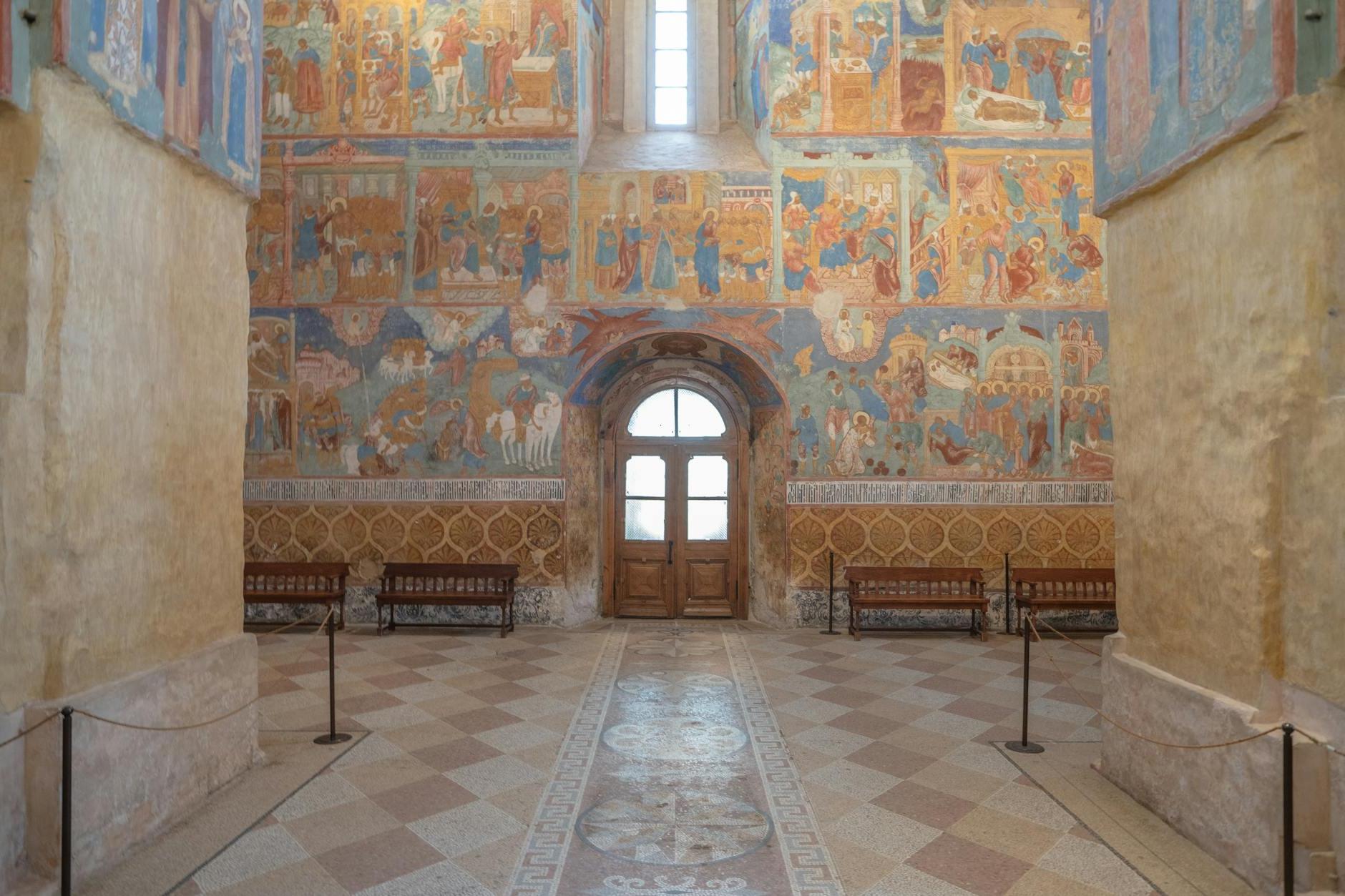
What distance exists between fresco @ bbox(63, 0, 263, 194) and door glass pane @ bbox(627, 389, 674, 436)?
22.3 feet

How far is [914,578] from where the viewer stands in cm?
1015

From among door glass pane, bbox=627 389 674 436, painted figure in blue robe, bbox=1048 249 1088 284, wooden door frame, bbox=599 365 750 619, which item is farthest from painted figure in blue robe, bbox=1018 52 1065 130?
door glass pane, bbox=627 389 674 436

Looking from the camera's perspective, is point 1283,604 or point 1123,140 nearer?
point 1283,604

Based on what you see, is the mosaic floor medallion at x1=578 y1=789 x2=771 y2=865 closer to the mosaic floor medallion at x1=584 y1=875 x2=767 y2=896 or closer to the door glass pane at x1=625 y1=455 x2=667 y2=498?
the mosaic floor medallion at x1=584 y1=875 x2=767 y2=896

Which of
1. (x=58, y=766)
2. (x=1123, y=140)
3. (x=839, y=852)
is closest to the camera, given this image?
(x=58, y=766)

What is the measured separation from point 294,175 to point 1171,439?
10.7 m

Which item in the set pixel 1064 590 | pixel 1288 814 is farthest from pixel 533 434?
pixel 1288 814

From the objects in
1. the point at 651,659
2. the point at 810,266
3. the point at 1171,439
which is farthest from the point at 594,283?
the point at 1171,439

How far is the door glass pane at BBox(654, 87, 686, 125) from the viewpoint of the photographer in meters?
12.3

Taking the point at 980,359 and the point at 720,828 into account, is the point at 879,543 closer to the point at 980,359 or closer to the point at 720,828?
the point at 980,359

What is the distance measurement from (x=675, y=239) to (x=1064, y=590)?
699 centimetres

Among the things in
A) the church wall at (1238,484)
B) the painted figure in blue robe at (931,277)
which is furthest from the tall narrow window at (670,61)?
the church wall at (1238,484)

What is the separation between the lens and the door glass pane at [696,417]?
11828mm

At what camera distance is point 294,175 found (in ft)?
35.0
